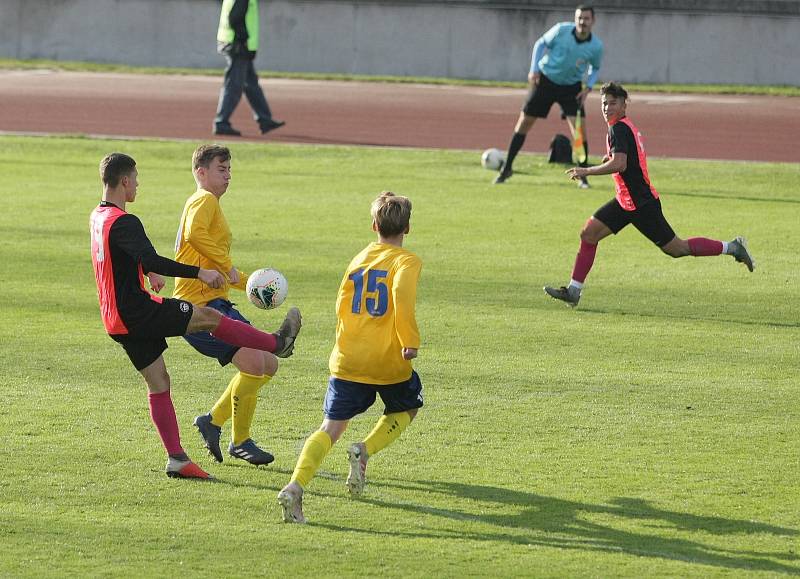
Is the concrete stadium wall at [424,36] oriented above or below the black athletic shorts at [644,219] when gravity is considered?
above

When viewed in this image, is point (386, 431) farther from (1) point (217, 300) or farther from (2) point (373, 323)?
(1) point (217, 300)

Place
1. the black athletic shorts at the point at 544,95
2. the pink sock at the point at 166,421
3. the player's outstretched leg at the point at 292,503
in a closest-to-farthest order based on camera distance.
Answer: the player's outstretched leg at the point at 292,503 < the pink sock at the point at 166,421 < the black athletic shorts at the point at 544,95

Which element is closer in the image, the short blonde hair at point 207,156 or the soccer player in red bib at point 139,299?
the soccer player in red bib at point 139,299

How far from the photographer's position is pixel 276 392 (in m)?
8.87

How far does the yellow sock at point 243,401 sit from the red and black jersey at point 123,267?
26.5 inches

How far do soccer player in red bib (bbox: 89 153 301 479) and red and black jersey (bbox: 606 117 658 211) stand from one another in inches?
190

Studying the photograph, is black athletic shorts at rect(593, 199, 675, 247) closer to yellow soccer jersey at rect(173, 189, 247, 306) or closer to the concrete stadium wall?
yellow soccer jersey at rect(173, 189, 247, 306)

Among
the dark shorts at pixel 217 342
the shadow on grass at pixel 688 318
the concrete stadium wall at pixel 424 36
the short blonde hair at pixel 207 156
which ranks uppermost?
the concrete stadium wall at pixel 424 36

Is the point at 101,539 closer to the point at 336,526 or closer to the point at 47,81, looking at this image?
the point at 336,526

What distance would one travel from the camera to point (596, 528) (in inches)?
253

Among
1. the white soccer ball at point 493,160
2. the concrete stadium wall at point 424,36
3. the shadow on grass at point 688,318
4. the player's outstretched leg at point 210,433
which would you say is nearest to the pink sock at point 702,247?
the shadow on grass at point 688,318

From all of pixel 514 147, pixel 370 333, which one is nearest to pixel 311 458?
pixel 370 333

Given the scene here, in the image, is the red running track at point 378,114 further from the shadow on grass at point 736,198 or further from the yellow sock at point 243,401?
the yellow sock at point 243,401

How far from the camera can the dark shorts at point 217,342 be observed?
7.45 m
